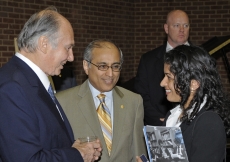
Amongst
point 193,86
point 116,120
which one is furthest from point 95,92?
point 193,86

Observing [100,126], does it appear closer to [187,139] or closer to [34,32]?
[187,139]

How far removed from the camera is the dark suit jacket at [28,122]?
226cm

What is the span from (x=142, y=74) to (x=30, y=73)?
2.77 meters

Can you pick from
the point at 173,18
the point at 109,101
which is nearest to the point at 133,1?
the point at 173,18

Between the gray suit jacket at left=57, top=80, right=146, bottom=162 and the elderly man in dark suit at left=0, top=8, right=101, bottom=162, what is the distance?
0.68 m

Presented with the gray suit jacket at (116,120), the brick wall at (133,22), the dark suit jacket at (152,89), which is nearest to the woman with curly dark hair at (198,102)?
the gray suit jacket at (116,120)

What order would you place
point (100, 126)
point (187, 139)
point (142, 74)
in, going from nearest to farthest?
point (187, 139) < point (100, 126) < point (142, 74)

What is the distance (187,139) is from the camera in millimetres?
2604

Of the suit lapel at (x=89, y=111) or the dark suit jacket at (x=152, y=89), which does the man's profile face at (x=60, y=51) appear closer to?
the suit lapel at (x=89, y=111)

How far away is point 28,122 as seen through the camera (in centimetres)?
229

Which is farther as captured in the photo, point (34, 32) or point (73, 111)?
point (73, 111)

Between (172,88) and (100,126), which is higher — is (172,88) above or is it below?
above

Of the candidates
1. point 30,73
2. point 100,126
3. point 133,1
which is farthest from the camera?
point 133,1

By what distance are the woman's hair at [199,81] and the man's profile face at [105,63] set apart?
80 centimetres
